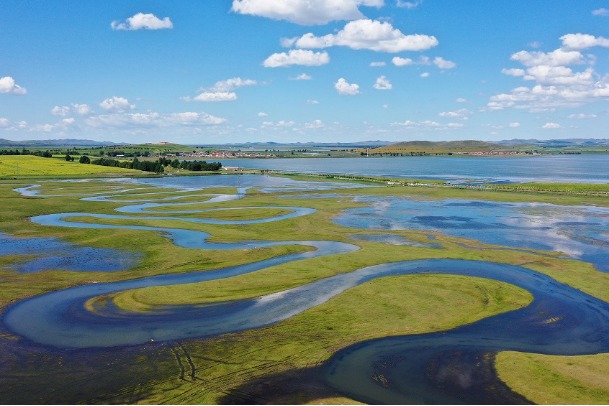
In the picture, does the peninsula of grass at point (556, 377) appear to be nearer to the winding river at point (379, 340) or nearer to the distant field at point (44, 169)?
the winding river at point (379, 340)

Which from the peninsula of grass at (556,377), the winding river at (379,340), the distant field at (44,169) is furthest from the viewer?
the distant field at (44,169)

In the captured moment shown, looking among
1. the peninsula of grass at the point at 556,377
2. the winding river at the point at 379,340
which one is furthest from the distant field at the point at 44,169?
the peninsula of grass at the point at 556,377

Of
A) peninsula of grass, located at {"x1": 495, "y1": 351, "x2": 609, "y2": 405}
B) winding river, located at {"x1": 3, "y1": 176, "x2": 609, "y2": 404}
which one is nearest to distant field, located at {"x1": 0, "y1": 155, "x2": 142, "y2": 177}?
winding river, located at {"x1": 3, "y1": 176, "x2": 609, "y2": 404}

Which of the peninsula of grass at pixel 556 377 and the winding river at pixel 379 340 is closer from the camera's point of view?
the peninsula of grass at pixel 556 377

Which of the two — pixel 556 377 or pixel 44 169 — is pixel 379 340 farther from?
pixel 44 169

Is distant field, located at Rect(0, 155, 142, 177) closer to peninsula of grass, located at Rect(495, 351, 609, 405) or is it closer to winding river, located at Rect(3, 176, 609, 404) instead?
winding river, located at Rect(3, 176, 609, 404)

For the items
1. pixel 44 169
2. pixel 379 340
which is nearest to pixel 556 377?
pixel 379 340

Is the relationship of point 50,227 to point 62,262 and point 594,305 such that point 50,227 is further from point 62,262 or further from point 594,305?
point 594,305
